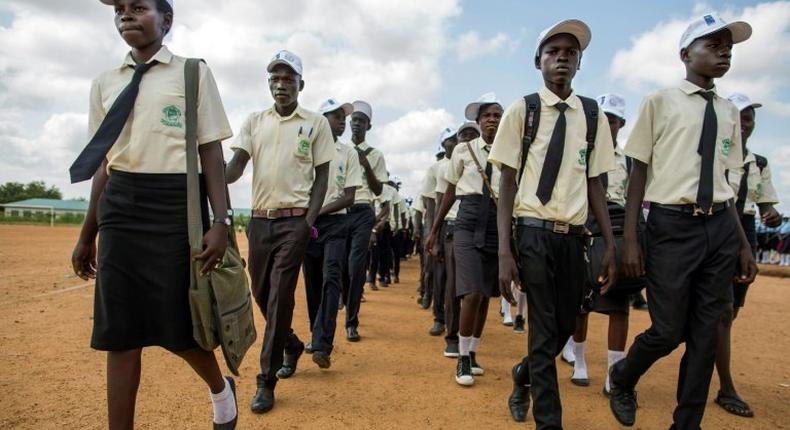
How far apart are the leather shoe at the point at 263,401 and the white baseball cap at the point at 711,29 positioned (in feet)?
12.3

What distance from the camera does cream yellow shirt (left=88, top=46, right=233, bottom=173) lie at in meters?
2.54

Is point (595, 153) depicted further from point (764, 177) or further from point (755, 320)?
point (755, 320)

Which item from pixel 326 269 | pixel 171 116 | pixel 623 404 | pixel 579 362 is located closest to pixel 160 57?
pixel 171 116

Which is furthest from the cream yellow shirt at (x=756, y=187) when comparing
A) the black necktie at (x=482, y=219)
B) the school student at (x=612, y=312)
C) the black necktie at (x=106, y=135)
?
the black necktie at (x=106, y=135)

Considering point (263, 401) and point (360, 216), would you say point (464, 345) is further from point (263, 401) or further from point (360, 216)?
point (360, 216)

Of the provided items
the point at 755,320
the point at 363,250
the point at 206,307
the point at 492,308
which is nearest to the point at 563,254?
the point at 206,307

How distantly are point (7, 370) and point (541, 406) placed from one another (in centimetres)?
417

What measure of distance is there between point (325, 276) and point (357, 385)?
1113mm

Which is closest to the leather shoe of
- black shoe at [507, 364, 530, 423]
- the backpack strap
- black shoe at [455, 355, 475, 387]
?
black shoe at [455, 355, 475, 387]

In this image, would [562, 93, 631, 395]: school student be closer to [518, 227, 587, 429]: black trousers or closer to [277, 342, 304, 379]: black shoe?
[518, 227, 587, 429]: black trousers

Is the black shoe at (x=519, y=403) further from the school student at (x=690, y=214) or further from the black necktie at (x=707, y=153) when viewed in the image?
the black necktie at (x=707, y=153)

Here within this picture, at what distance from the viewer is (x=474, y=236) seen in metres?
4.71

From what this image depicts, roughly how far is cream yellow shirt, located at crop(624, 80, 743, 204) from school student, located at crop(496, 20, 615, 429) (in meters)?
0.24

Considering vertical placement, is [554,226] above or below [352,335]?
above
